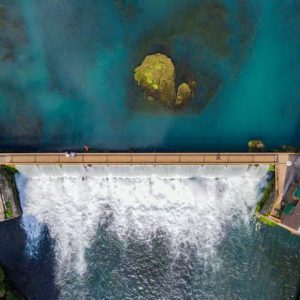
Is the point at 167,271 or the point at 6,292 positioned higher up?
the point at 167,271

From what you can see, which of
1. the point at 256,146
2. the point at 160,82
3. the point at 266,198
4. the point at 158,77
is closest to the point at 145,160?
the point at 160,82

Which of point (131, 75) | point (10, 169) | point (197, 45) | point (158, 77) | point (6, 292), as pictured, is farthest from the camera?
point (197, 45)

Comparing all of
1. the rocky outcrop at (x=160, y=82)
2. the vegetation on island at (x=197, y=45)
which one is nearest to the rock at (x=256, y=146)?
the vegetation on island at (x=197, y=45)

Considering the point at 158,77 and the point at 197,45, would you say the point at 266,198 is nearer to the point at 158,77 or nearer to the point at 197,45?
the point at 158,77

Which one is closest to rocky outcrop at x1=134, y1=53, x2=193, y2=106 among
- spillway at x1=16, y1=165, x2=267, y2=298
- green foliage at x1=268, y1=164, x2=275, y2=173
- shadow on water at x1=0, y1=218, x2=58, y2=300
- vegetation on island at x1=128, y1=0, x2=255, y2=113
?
vegetation on island at x1=128, y1=0, x2=255, y2=113

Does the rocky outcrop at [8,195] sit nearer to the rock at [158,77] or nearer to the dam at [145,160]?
the dam at [145,160]

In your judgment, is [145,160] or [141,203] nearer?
[145,160]
